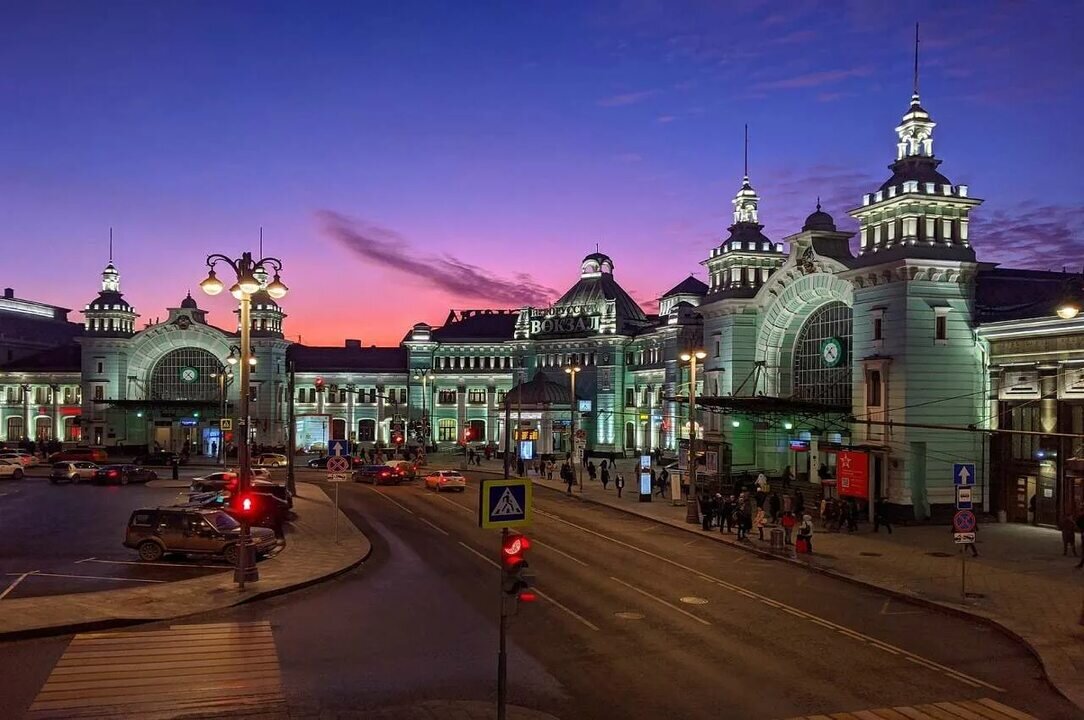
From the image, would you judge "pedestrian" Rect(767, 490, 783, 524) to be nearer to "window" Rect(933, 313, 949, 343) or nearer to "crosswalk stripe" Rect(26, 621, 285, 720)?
"window" Rect(933, 313, 949, 343)

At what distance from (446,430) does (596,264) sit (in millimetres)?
26436

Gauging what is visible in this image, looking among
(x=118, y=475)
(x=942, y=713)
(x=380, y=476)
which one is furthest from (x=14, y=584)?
(x=380, y=476)

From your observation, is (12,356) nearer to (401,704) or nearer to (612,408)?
(612,408)

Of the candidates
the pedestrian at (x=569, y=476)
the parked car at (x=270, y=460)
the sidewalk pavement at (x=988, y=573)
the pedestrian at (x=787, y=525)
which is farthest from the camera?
the parked car at (x=270, y=460)

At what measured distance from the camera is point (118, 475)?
186ft

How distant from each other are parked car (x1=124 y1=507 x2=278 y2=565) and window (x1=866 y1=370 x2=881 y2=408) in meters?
29.9

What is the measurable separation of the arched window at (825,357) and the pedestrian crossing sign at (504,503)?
3674 centimetres

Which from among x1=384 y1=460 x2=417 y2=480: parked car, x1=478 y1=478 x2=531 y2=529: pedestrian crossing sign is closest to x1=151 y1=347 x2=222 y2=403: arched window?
x1=384 y1=460 x2=417 y2=480: parked car

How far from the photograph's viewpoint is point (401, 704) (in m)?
14.1

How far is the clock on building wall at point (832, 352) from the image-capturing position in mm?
49069

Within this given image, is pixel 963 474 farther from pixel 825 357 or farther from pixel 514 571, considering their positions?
pixel 825 357

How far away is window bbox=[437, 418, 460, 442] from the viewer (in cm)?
10636

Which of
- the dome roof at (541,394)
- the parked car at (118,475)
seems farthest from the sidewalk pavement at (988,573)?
the dome roof at (541,394)

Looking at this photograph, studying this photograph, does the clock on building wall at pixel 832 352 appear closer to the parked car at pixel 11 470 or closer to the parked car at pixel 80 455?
the parked car at pixel 11 470
